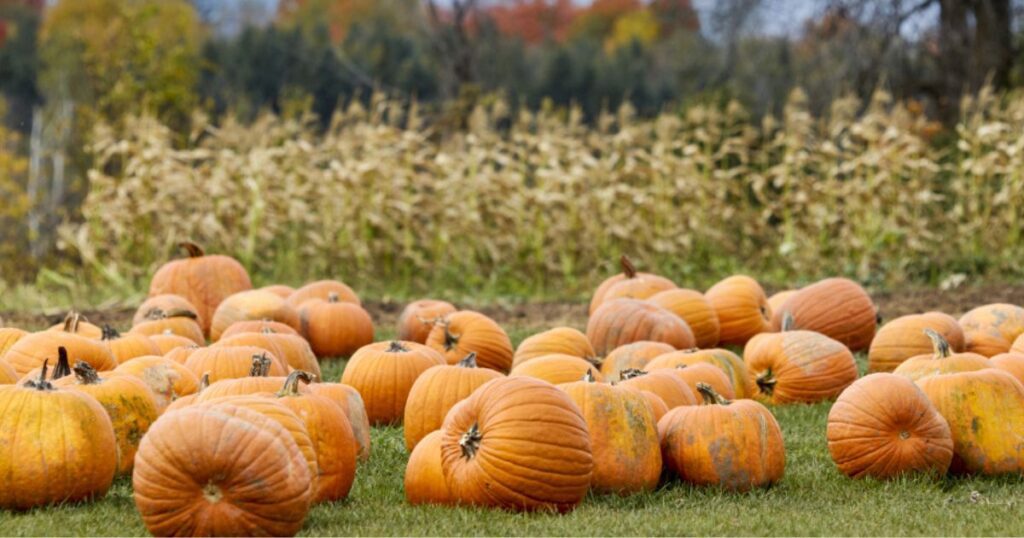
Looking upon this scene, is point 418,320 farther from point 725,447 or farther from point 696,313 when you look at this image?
point 725,447

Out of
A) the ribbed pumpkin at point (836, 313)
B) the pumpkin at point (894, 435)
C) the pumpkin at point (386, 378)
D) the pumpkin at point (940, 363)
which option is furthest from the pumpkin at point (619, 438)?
the ribbed pumpkin at point (836, 313)

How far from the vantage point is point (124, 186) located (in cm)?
1116

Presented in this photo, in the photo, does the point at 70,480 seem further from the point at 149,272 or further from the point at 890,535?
the point at 149,272

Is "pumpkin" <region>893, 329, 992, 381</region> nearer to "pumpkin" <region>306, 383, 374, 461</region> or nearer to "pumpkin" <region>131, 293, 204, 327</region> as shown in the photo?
"pumpkin" <region>306, 383, 374, 461</region>

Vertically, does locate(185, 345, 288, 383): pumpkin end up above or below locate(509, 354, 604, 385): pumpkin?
above

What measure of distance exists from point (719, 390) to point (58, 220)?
12983 millimetres

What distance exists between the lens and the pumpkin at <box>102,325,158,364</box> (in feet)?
19.1

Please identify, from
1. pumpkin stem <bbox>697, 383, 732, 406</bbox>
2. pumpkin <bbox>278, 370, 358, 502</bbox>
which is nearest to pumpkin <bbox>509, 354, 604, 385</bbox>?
pumpkin stem <bbox>697, 383, 732, 406</bbox>

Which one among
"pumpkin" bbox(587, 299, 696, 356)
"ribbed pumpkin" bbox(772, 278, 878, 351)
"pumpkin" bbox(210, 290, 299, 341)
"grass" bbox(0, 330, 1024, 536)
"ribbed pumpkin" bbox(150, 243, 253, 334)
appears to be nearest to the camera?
"grass" bbox(0, 330, 1024, 536)

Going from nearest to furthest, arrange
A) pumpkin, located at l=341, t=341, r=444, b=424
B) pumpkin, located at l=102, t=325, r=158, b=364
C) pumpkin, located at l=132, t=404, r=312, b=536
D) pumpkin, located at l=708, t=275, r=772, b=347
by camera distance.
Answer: pumpkin, located at l=132, t=404, r=312, b=536, pumpkin, located at l=341, t=341, r=444, b=424, pumpkin, located at l=102, t=325, r=158, b=364, pumpkin, located at l=708, t=275, r=772, b=347

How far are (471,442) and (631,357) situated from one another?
1988 mm

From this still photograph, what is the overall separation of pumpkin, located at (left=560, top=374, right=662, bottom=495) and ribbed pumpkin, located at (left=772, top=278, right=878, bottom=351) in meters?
3.18

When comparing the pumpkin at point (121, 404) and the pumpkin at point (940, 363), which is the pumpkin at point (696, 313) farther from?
the pumpkin at point (121, 404)

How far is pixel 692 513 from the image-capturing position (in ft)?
13.2
